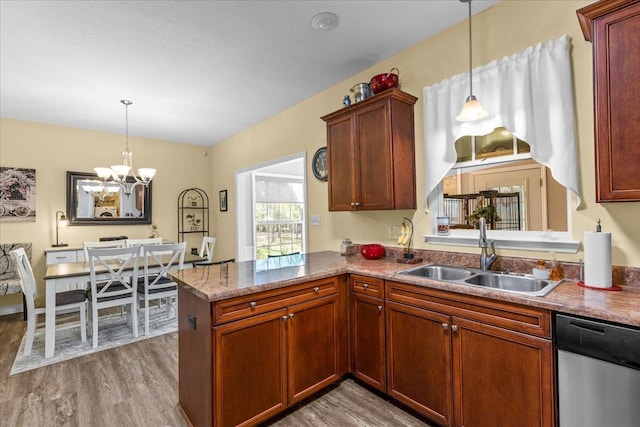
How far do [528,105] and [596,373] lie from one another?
5.00 ft

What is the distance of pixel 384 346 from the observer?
2088mm

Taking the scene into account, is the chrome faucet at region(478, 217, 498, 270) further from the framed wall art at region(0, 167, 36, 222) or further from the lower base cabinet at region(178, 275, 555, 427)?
the framed wall art at region(0, 167, 36, 222)

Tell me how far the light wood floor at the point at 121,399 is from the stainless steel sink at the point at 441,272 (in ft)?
3.03

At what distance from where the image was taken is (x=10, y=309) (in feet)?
13.5

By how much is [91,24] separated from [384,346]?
3094 mm

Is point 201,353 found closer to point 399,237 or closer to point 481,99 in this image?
point 399,237

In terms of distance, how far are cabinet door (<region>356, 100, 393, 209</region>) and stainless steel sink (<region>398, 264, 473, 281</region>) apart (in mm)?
532

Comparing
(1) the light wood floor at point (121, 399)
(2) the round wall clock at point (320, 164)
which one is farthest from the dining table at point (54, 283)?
(2) the round wall clock at point (320, 164)

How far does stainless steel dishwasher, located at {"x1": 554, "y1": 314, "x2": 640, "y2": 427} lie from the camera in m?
1.19

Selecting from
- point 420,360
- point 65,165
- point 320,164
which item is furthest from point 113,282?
point 420,360

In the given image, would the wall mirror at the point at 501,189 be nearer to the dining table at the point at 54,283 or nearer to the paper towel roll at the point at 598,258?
the paper towel roll at the point at 598,258

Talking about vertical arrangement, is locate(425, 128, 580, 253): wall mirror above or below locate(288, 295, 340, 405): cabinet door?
above

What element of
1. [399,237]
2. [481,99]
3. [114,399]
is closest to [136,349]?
[114,399]

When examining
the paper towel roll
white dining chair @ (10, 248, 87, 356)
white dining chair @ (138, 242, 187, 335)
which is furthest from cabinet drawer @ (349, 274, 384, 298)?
white dining chair @ (10, 248, 87, 356)
